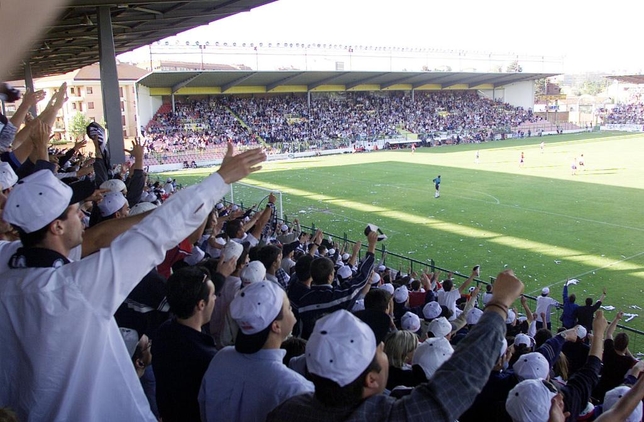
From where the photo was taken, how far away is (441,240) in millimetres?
18312

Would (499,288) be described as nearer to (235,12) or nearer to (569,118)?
(235,12)

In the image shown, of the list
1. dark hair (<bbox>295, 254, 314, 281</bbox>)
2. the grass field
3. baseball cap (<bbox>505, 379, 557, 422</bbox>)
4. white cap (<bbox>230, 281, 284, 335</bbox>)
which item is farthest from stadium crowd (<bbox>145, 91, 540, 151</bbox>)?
baseball cap (<bbox>505, 379, 557, 422</bbox>)

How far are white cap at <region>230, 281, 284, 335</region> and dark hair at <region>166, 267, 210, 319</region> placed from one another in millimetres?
450

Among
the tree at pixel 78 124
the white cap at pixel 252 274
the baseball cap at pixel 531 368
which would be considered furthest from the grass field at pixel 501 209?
the tree at pixel 78 124

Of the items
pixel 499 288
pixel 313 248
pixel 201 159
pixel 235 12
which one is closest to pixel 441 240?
pixel 235 12

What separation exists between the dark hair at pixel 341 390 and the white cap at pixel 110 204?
11.4 ft

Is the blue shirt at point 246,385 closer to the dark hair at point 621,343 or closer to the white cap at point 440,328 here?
the white cap at point 440,328

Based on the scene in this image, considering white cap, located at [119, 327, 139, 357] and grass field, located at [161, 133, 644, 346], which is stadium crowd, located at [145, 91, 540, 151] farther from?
white cap, located at [119, 327, 139, 357]

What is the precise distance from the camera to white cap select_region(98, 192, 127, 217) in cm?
500

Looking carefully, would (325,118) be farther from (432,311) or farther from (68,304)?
(68,304)

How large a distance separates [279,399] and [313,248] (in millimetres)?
5287

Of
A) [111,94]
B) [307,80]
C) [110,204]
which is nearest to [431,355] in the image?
[110,204]

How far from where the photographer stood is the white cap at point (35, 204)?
242 cm

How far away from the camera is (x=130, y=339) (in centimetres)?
366
